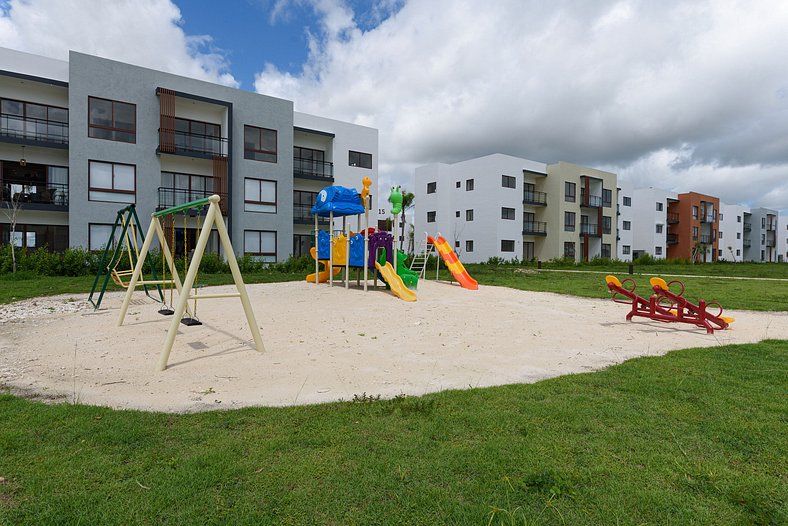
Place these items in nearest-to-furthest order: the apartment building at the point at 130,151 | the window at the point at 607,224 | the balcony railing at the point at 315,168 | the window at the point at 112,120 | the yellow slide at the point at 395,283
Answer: the yellow slide at the point at 395,283 → the apartment building at the point at 130,151 → the window at the point at 112,120 → the balcony railing at the point at 315,168 → the window at the point at 607,224

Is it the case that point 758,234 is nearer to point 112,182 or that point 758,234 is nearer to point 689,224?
point 689,224

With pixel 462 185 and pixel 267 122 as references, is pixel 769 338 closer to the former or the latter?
pixel 267 122

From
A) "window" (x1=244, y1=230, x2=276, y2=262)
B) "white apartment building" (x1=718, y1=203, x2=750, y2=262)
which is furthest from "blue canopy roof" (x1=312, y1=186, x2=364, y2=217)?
"white apartment building" (x1=718, y1=203, x2=750, y2=262)

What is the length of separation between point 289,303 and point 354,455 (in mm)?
9170

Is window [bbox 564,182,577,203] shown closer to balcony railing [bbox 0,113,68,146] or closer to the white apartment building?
the white apartment building

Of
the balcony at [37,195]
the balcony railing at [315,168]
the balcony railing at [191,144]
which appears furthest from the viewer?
the balcony railing at [315,168]

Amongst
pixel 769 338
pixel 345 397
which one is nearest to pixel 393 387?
pixel 345 397

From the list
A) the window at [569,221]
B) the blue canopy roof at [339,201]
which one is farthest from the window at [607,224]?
the blue canopy roof at [339,201]

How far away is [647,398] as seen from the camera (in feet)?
14.5

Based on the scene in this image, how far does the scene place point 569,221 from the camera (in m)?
49.9

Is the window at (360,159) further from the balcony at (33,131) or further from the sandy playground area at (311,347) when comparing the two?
the sandy playground area at (311,347)

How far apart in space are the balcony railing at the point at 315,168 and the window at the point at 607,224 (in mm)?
36606

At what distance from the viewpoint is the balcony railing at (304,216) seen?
31438mm

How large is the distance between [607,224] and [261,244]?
43868mm
